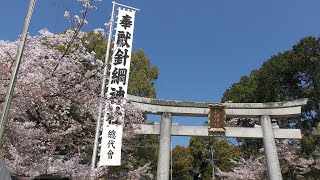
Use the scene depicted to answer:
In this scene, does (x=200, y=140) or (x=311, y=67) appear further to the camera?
(x=200, y=140)

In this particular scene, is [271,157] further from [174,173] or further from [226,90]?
[174,173]

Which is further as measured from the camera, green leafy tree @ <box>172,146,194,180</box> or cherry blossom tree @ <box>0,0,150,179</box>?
green leafy tree @ <box>172,146,194,180</box>

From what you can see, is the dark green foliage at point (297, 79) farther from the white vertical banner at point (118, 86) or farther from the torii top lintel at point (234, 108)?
the white vertical banner at point (118, 86)

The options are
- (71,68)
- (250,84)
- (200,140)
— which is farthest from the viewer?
(200,140)

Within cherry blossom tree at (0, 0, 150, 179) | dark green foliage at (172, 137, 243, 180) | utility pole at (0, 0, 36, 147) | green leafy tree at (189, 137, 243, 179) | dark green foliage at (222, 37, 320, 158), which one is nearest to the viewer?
utility pole at (0, 0, 36, 147)

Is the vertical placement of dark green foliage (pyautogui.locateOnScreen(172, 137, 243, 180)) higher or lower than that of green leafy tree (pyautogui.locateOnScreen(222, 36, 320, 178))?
lower

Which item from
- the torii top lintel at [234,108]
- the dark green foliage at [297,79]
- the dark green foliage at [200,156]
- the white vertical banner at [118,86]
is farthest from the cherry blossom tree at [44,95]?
the dark green foliage at [200,156]

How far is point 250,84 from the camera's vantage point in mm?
29953

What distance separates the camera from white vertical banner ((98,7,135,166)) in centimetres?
1219

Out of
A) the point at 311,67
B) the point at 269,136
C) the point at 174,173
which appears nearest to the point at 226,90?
the point at 311,67

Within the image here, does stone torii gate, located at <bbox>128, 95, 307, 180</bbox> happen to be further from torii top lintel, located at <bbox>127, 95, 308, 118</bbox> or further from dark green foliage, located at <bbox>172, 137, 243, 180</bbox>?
dark green foliage, located at <bbox>172, 137, 243, 180</bbox>

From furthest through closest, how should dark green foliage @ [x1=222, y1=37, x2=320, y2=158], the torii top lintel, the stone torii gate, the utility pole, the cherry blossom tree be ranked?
dark green foliage @ [x1=222, y1=37, x2=320, y2=158]
the torii top lintel
the stone torii gate
the cherry blossom tree
the utility pole

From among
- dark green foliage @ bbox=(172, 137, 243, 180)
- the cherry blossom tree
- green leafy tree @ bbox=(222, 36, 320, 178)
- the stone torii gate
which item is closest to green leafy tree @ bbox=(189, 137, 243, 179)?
dark green foliage @ bbox=(172, 137, 243, 180)

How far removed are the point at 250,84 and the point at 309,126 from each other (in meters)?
7.10
